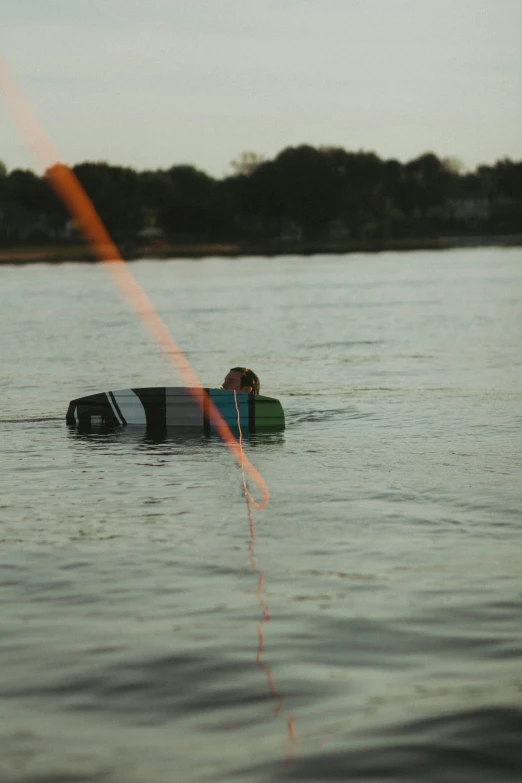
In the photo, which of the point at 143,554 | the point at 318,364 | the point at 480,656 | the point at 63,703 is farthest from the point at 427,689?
the point at 318,364

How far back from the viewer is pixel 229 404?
20.7 meters

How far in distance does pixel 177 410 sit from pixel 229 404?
935mm

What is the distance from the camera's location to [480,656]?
28.9ft

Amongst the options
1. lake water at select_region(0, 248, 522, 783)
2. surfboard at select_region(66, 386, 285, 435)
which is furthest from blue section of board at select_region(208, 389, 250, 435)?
lake water at select_region(0, 248, 522, 783)

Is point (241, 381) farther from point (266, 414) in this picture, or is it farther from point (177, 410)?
point (177, 410)

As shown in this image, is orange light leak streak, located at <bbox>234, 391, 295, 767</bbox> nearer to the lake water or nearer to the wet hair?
the lake water

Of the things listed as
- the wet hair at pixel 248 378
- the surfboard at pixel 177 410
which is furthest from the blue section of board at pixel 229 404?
the wet hair at pixel 248 378

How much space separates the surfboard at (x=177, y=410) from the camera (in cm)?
2072

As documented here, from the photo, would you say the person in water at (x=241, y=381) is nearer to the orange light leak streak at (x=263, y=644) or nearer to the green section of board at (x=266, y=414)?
the green section of board at (x=266, y=414)

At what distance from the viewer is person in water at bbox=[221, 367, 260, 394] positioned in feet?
68.8

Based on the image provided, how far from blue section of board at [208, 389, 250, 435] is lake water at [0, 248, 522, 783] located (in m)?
0.58

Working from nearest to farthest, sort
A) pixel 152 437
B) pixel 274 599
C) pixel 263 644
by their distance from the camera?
pixel 263 644 → pixel 274 599 → pixel 152 437

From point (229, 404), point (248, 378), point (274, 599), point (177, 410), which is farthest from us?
point (248, 378)

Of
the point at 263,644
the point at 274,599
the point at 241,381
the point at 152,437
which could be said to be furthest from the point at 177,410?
the point at 263,644
